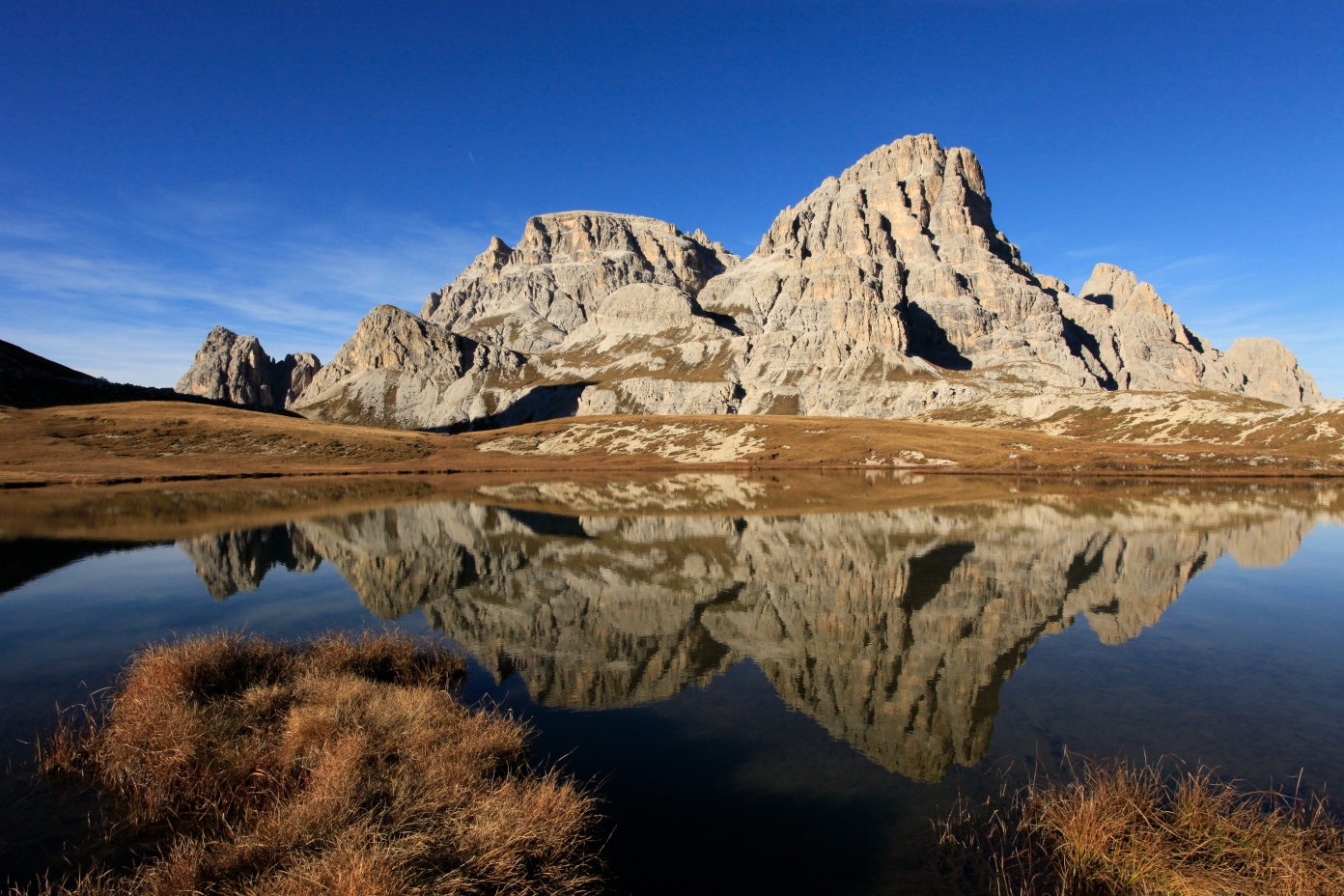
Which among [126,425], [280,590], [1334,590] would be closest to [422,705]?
[280,590]

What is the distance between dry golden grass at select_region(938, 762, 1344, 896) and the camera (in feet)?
25.2

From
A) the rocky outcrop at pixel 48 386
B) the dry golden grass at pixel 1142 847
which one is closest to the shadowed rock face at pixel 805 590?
the dry golden grass at pixel 1142 847

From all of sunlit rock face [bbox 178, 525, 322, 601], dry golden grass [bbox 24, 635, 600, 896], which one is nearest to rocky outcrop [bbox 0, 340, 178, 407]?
sunlit rock face [bbox 178, 525, 322, 601]

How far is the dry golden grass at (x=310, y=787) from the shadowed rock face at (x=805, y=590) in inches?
194

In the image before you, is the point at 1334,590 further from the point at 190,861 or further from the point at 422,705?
the point at 190,861

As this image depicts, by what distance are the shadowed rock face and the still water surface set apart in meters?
0.14

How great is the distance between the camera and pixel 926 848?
9.39 m

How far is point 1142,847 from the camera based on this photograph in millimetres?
8375

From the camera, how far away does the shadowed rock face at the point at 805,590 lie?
16016 millimetres

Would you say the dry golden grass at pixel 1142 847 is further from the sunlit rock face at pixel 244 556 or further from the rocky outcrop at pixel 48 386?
the rocky outcrop at pixel 48 386

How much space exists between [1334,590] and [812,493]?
40042 mm

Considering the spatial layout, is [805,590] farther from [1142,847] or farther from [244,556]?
[244,556]

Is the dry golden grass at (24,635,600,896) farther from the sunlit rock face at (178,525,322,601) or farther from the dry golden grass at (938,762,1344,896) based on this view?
the sunlit rock face at (178,525,322,601)

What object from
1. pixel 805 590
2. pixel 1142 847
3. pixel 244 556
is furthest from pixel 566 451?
pixel 1142 847
